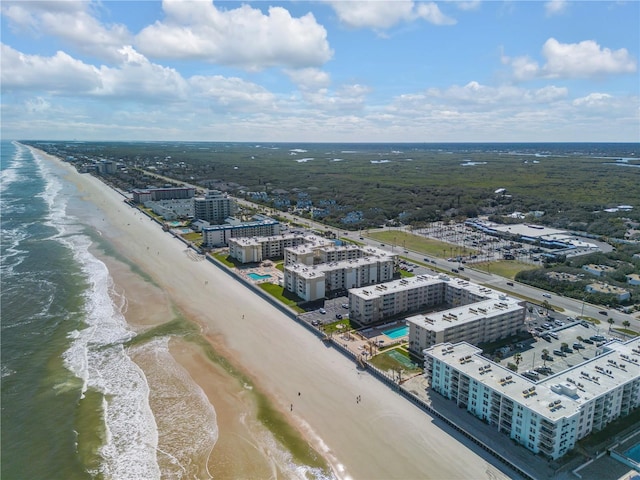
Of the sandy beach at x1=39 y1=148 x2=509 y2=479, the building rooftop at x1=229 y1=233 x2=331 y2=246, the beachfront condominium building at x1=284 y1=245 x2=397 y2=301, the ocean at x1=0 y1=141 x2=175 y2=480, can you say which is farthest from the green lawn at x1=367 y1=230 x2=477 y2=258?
the ocean at x1=0 y1=141 x2=175 y2=480

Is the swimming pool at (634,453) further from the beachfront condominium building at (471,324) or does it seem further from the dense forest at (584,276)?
the dense forest at (584,276)

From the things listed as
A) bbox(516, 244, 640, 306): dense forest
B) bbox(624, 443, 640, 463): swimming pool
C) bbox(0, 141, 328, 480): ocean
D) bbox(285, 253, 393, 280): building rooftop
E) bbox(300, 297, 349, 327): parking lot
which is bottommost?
bbox(0, 141, 328, 480): ocean

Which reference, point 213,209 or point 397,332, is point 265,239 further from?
point 213,209

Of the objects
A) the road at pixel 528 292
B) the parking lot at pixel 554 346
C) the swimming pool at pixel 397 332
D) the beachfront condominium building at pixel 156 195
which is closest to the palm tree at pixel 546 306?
the road at pixel 528 292

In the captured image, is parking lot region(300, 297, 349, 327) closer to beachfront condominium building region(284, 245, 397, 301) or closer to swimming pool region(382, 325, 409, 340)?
beachfront condominium building region(284, 245, 397, 301)

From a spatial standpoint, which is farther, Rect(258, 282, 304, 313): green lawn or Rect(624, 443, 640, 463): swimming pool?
Rect(258, 282, 304, 313): green lawn
